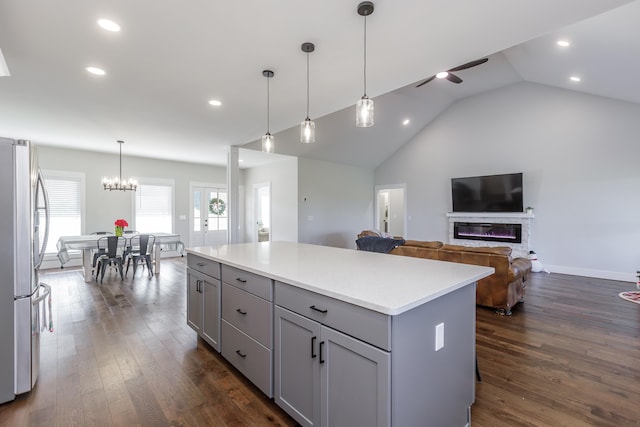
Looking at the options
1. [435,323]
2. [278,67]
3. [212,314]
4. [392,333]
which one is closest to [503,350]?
[435,323]

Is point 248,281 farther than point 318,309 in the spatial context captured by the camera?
Yes

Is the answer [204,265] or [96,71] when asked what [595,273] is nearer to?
[204,265]

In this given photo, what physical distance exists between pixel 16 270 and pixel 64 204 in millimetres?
5892

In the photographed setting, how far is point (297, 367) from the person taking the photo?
1.70m

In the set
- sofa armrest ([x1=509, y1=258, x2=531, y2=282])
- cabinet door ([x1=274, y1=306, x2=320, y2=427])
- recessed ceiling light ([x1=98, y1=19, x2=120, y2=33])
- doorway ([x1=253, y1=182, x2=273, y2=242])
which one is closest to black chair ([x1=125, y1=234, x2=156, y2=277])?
doorway ([x1=253, y1=182, x2=273, y2=242])

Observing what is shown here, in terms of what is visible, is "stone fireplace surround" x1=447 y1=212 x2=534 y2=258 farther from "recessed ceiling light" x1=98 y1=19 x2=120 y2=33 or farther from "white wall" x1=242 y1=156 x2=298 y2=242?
"recessed ceiling light" x1=98 y1=19 x2=120 y2=33

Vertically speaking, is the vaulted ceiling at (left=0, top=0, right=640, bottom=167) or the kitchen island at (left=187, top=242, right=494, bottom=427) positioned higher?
the vaulted ceiling at (left=0, top=0, right=640, bottom=167)

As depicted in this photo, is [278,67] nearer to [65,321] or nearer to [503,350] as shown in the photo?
[503,350]

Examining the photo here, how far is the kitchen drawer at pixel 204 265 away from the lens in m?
2.56

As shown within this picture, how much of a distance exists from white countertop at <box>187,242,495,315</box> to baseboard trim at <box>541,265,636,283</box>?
5.50 meters

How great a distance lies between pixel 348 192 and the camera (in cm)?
880

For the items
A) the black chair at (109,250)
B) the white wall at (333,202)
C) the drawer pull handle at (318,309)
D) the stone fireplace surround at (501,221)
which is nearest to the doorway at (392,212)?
the white wall at (333,202)

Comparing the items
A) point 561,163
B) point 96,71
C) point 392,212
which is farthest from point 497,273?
point 392,212

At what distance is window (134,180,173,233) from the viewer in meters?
7.70
